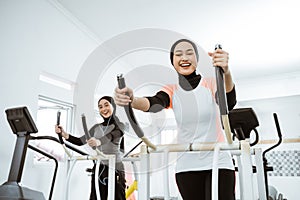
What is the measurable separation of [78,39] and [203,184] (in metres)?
2.68

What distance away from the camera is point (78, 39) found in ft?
10.8

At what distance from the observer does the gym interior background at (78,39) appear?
7.51 feet

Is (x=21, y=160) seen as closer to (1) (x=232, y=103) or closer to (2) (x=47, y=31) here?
(1) (x=232, y=103)

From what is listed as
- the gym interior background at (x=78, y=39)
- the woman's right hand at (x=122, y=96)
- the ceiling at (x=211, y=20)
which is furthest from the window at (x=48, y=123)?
the woman's right hand at (x=122, y=96)

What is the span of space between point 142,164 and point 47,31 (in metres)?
2.13

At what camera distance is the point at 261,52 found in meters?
4.12

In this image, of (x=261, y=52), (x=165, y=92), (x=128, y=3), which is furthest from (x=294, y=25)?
(x=165, y=92)

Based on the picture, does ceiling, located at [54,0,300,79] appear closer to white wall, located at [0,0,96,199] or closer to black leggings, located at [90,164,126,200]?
white wall, located at [0,0,96,199]

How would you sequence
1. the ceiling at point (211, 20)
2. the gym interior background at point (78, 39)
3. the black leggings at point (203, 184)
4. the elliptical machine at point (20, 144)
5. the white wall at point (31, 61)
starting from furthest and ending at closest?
the ceiling at point (211, 20) < the gym interior background at point (78, 39) < the white wall at point (31, 61) < the elliptical machine at point (20, 144) < the black leggings at point (203, 184)

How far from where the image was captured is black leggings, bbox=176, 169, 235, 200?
1136 millimetres

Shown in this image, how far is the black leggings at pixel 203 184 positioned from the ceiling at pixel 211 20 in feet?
7.46

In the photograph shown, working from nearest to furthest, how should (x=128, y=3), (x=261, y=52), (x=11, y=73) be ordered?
(x=11, y=73) → (x=128, y=3) → (x=261, y=52)

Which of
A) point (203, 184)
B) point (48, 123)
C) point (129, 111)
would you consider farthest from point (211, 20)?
point (129, 111)

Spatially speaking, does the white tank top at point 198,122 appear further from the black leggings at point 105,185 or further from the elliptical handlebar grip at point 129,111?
the black leggings at point 105,185
